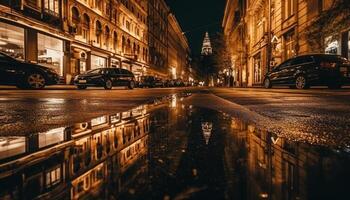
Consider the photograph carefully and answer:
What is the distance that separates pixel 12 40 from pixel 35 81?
8258 millimetres

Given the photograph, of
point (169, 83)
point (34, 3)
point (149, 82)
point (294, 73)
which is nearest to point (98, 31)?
point (149, 82)

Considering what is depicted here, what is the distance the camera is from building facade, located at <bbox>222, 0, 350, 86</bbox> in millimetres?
11984

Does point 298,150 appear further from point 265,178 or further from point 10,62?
point 10,62

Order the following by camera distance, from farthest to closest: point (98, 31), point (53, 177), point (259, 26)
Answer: point (259, 26)
point (98, 31)
point (53, 177)

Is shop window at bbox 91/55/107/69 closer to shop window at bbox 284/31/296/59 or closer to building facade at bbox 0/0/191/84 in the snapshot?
building facade at bbox 0/0/191/84

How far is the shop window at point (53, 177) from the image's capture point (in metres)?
1.17

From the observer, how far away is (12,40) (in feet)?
62.7

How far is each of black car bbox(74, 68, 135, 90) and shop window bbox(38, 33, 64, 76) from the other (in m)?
5.10

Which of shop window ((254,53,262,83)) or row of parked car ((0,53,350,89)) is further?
shop window ((254,53,262,83))

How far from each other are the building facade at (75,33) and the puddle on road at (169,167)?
19375 mm

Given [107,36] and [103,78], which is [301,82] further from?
[107,36]

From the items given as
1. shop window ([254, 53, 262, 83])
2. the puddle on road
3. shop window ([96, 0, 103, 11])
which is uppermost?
shop window ([96, 0, 103, 11])

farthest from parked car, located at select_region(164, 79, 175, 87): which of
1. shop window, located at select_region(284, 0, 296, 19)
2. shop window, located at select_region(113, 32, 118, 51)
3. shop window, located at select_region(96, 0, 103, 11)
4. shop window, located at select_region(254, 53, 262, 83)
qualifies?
shop window, located at select_region(284, 0, 296, 19)

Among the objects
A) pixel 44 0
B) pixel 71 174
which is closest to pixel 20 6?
pixel 44 0
